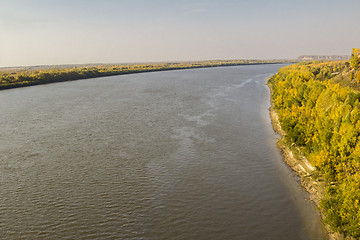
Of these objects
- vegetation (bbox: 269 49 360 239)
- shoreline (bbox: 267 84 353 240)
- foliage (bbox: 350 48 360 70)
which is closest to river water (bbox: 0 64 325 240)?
shoreline (bbox: 267 84 353 240)

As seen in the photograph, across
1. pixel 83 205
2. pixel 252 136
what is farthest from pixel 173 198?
pixel 252 136

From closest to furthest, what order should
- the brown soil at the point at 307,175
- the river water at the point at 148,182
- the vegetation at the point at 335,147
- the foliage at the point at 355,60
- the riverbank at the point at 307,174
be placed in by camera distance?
the vegetation at the point at 335,147
the river water at the point at 148,182
the riverbank at the point at 307,174
the brown soil at the point at 307,175
the foliage at the point at 355,60

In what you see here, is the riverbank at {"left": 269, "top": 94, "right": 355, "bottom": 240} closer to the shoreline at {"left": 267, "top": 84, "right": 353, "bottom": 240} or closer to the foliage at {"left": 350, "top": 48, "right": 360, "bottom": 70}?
the shoreline at {"left": 267, "top": 84, "right": 353, "bottom": 240}

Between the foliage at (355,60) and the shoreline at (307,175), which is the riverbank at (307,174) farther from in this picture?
the foliage at (355,60)

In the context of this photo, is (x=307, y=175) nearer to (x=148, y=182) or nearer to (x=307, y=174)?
(x=307, y=174)

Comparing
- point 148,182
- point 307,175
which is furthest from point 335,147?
point 148,182

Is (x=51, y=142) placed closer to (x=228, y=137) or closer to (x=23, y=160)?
(x=23, y=160)

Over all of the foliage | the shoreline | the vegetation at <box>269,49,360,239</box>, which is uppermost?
the foliage

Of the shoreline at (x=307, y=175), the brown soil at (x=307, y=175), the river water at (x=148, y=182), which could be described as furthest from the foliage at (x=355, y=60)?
the brown soil at (x=307, y=175)
